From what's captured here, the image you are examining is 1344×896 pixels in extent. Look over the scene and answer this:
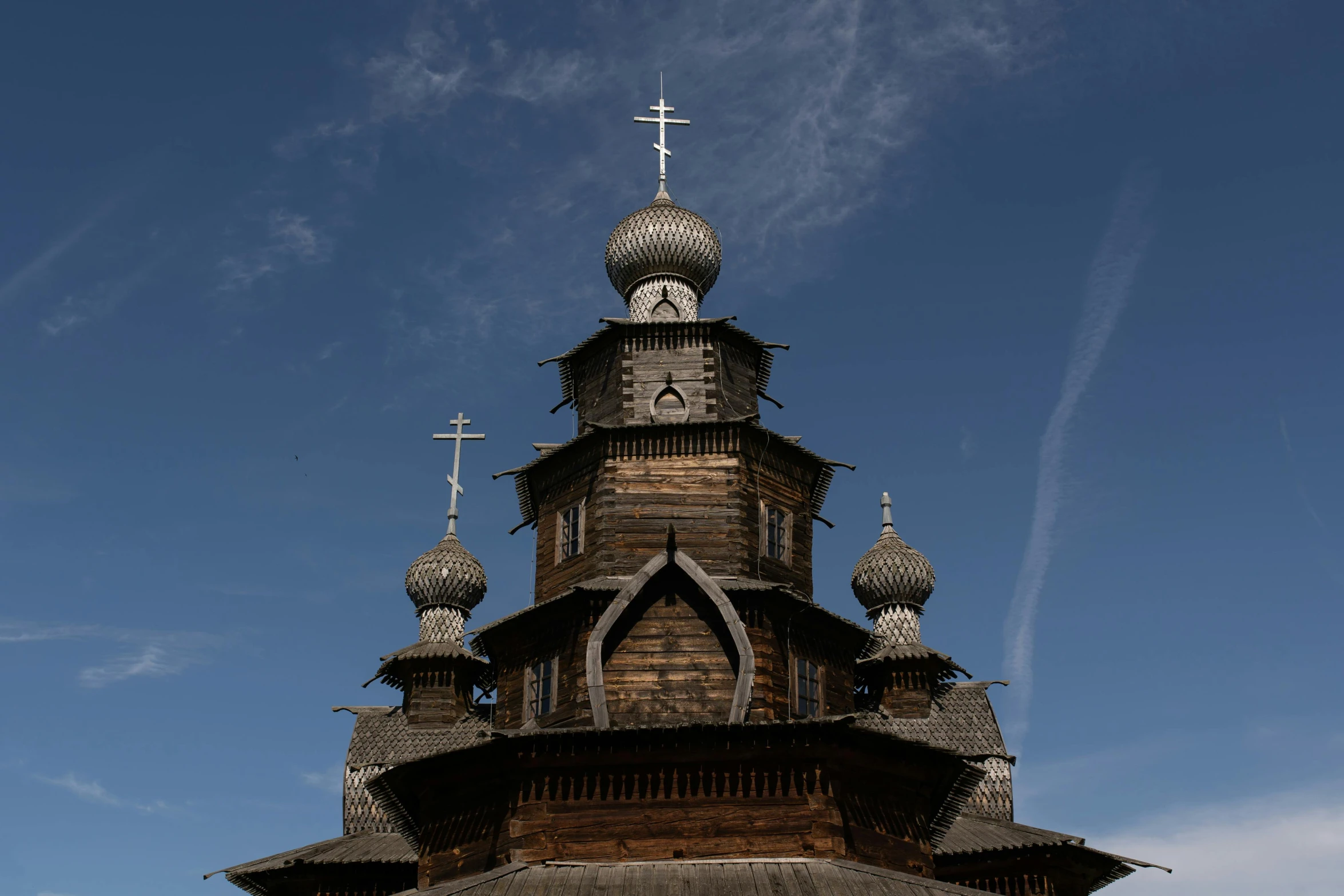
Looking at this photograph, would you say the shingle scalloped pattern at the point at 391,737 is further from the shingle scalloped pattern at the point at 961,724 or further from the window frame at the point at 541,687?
the shingle scalloped pattern at the point at 961,724

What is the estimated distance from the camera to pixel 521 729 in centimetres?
1912

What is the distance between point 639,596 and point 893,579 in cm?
1205

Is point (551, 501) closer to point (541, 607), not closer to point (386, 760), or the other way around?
point (541, 607)

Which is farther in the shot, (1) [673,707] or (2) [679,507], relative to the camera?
(2) [679,507]

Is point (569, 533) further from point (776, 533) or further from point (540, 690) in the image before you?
point (776, 533)

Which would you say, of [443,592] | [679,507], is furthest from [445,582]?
[679,507]

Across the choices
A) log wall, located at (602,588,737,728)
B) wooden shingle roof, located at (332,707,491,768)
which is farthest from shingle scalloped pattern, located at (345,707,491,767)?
log wall, located at (602,588,737,728)

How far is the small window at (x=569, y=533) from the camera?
2088 centimetres

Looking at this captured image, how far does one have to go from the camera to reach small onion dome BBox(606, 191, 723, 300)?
24281 mm

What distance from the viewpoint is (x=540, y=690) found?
1978 cm

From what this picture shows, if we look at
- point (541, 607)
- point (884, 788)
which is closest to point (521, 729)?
point (541, 607)

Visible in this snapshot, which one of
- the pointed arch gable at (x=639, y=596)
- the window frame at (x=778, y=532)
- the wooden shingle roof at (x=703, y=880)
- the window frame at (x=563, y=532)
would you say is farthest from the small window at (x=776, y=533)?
the wooden shingle roof at (x=703, y=880)

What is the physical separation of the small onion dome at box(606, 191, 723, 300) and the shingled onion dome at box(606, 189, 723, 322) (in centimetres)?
1

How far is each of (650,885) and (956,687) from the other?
15.2 meters
